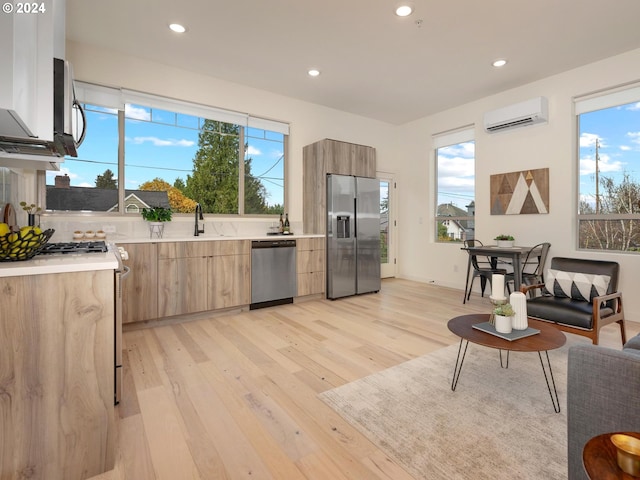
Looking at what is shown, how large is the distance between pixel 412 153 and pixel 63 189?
17.5 ft

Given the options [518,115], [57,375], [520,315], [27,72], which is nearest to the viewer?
[27,72]

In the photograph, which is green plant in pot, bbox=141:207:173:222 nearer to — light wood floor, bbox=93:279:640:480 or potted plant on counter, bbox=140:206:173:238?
potted plant on counter, bbox=140:206:173:238

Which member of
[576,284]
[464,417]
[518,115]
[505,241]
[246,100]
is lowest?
→ [464,417]

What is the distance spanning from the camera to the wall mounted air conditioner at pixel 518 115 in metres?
4.19

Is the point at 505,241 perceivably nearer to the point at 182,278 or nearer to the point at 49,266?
the point at 182,278

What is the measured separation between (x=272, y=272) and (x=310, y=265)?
2.05ft

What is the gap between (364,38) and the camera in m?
3.35

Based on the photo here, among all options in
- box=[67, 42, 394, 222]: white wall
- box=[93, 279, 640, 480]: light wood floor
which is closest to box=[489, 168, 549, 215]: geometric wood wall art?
box=[93, 279, 640, 480]: light wood floor

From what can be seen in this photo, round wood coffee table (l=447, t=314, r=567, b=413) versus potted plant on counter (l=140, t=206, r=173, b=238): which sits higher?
potted plant on counter (l=140, t=206, r=173, b=238)

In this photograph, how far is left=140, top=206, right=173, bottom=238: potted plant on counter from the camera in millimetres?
3715

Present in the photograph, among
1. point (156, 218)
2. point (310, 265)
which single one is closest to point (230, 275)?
point (156, 218)

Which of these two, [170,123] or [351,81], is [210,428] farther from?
[351,81]

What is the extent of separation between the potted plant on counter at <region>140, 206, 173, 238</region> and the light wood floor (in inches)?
43.8

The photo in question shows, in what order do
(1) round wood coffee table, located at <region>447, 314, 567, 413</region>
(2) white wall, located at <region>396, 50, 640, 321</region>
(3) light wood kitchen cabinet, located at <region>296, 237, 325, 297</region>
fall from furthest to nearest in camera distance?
(3) light wood kitchen cabinet, located at <region>296, 237, 325, 297</region>, (2) white wall, located at <region>396, 50, 640, 321</region>, (1) round wood coffee table, located at <region>447, 314, 567, 413</region>
